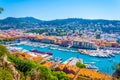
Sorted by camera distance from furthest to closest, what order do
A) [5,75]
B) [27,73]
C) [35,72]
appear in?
[27,73], [35,72], [5,75]

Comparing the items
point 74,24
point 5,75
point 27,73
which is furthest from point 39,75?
point 74,24

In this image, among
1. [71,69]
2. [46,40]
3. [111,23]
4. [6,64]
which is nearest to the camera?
[6,64]

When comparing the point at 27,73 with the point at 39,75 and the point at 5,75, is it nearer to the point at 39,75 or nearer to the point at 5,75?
the point at 39,75

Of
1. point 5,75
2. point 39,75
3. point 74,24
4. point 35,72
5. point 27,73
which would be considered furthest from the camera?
point 74,24

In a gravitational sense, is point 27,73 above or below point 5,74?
below

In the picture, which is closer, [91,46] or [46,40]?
[91,46]

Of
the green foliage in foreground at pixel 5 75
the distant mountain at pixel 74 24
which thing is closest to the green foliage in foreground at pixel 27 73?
the green foliage in foreground at pixel 5 75

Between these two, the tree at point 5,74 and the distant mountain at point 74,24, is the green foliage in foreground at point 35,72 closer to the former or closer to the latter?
the tree at point 5,74

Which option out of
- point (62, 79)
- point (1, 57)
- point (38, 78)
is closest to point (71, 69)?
point (62, 79)

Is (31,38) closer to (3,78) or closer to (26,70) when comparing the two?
(26,70)

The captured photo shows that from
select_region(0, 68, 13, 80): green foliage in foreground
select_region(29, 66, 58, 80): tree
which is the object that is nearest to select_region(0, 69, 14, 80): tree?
select_region(0, 68, 13, 80): green foliage in foreground

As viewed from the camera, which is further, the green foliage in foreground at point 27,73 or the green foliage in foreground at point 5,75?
the green foliage in foreground at point 27,73
